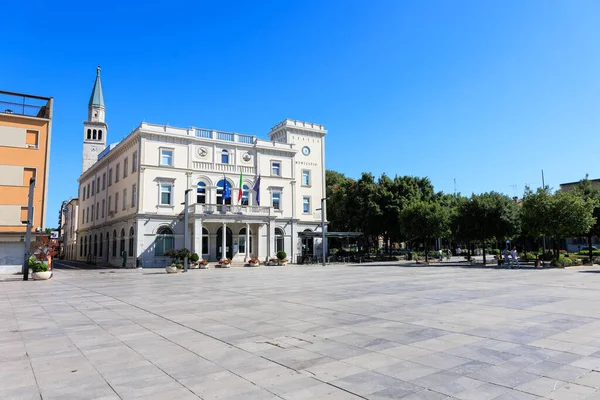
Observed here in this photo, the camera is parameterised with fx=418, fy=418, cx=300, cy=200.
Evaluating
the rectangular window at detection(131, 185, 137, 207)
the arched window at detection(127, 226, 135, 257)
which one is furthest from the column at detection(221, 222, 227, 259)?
the rectangular window at detection(131, 185, 137, 207)

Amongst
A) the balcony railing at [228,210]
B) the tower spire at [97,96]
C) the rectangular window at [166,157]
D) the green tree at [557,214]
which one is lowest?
the green tree at [557,214]

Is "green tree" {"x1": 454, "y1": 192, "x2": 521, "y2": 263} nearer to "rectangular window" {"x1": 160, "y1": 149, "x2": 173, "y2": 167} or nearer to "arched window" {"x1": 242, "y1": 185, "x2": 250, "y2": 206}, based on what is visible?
"arched window" {"x1": 242, "y1": 185, "x2": 250, "y2": 206}

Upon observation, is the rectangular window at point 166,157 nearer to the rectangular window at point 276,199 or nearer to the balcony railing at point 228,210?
the balcony railing at point 228,210

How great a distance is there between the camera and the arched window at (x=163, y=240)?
3959cm

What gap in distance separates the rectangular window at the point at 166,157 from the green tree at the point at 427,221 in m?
24.4

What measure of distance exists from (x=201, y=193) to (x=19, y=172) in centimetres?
1612

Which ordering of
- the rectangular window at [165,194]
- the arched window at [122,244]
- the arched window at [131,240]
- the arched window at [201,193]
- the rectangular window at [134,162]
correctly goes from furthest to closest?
the arched window at [122,244]
the arched window at [201,193]
the rectangular window at [134,162]
the arched window at [131,240]
the rectangular window at [165,194]

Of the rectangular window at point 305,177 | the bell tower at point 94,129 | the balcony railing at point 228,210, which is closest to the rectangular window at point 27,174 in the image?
the balcony railing at point 228,210

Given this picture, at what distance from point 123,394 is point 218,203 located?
3898 cm

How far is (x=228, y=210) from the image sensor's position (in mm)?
41094

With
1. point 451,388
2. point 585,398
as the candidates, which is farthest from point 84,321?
point 585,398

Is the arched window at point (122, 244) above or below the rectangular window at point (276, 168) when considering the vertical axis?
below

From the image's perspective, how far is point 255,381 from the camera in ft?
17.5

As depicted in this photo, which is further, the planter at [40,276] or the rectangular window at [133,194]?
the rectangular window at [133,194]
